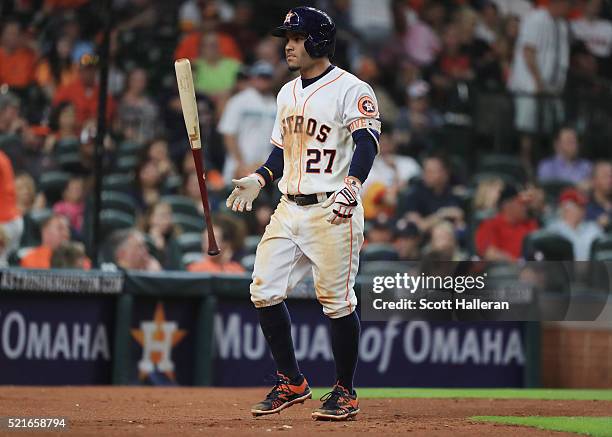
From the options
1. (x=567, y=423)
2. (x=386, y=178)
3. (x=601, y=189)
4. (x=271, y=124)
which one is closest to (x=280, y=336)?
(x=567, y=423)

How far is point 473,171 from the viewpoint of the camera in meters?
13.6

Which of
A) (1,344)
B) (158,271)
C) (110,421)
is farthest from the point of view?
(158,271)

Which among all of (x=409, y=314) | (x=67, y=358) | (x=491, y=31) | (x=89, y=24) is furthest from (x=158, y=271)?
(x=491, y=31)

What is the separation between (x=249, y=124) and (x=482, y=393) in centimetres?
455

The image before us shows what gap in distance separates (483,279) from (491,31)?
6.56m

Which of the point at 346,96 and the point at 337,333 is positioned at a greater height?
the point at 346,96

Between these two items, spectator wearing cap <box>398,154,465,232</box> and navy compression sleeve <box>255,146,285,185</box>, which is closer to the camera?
navy compression sleeve <box>255,146,285,185</box>

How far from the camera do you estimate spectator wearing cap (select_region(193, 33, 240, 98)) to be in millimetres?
13102

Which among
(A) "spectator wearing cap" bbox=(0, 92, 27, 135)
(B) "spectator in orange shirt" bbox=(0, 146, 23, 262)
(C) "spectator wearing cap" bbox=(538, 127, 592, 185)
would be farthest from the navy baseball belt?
(C) "spectator wearing cap" bbox=(538, 127, 592, 185)

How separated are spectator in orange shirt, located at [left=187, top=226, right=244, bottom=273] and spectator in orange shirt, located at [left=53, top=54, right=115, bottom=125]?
223cm

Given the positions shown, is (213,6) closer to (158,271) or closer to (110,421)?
(158,271)

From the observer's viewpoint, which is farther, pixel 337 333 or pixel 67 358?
pixel 67 358

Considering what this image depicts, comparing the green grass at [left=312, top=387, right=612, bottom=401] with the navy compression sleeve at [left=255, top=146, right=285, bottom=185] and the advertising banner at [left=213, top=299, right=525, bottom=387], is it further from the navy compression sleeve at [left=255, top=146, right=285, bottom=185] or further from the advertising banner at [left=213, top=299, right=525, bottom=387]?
the navy compression sleeve at [left=255, top=146, right=285, bottom=185]

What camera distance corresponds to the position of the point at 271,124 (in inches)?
493
